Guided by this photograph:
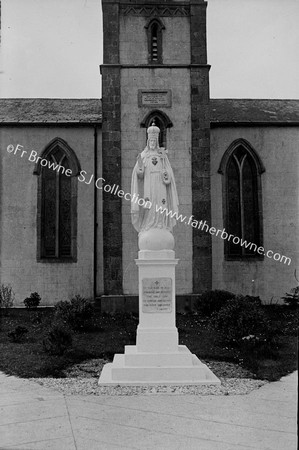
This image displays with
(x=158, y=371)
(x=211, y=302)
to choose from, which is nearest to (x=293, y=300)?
(x=211, y=302)

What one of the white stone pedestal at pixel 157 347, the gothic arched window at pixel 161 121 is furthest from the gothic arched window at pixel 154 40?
the white stone pedestal at pixel 157 347

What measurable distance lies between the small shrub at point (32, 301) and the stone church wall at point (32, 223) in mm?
865

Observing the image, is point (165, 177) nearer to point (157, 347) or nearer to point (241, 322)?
point (157, 347)

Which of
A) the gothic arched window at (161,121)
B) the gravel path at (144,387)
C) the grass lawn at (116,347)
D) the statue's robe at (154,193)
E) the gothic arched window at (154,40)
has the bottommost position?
the gravel path at (144,387)

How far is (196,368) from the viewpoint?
28.1 feet

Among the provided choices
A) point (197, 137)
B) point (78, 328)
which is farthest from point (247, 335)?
point (197, 137)

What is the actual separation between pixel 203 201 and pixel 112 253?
12.7 ft

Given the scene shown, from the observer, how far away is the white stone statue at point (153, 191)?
9.57 m

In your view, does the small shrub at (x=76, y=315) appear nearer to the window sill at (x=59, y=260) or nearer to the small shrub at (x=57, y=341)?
the small shrub at (x=57, y=341)

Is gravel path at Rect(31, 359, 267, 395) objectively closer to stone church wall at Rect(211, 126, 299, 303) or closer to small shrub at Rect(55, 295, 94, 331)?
small shrub at Rect(55, 295, 94, 331)

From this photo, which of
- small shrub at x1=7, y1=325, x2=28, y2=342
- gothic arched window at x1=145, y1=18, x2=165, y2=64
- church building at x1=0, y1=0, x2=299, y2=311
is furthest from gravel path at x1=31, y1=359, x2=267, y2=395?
gothic arched window at x1=145, y1=18, x2=165, y2=64

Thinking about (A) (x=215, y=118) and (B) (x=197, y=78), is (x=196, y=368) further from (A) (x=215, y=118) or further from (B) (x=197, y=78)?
(A) (x=215, y=118)

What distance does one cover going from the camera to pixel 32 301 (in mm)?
18547

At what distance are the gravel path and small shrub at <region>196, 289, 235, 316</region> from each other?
6783mm
